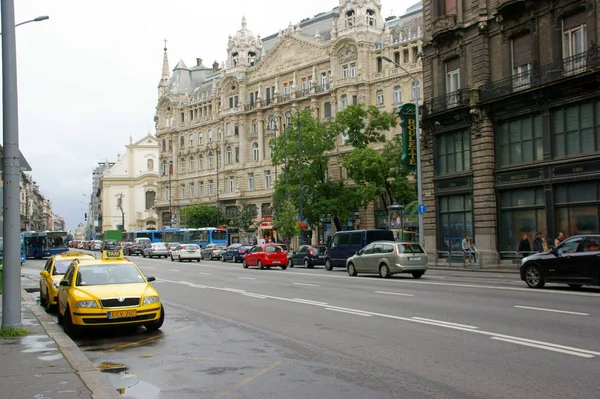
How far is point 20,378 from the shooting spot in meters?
8.33

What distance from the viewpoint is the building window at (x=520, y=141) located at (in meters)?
32.8

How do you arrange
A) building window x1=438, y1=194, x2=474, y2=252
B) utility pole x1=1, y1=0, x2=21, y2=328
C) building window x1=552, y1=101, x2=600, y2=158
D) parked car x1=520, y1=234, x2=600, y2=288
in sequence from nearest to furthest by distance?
utility pole x1=1, y1=0, x2=21, y2=328 → parked car x1=520, y1=234, x2=600, y2=288 → building window x1=552, y1=101, x2=600, y2=158 → building window x1=438, y1=194, x2=474, y2=252

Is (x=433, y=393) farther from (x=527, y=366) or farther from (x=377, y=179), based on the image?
(x=377, y=179)

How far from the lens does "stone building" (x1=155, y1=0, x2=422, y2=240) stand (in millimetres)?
63719

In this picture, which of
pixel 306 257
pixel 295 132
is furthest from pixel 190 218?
pixel 306 257

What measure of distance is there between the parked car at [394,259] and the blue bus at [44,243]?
44.3 m

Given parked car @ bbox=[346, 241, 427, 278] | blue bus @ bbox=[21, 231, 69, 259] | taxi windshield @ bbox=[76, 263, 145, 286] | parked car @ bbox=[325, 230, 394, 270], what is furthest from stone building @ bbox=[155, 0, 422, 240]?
taxi windshield @ bbox=[76, 263, 145, 286]

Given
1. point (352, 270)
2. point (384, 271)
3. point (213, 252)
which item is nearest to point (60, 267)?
point (384, 271)

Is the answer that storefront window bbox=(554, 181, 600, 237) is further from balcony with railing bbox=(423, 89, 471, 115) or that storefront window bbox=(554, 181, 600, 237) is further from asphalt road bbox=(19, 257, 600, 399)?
asphalt road bbox=(19, 257, 600, 399)

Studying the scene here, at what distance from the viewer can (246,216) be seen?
74.9 metres

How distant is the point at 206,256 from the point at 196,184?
3313 centimetres

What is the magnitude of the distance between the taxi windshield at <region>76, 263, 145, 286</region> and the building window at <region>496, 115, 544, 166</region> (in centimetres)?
2404

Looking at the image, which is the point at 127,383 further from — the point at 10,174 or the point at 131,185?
the point at 131,185

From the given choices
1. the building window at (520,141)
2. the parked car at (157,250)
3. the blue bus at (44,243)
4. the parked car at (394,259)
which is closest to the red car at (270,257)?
the parked car at (394,259)
